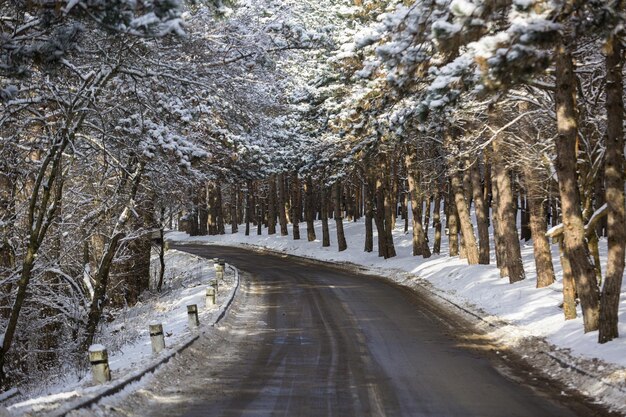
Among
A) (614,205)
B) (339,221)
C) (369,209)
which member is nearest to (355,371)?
(614,205)

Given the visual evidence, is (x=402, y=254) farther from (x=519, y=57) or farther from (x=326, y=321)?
(x=519, y=57)

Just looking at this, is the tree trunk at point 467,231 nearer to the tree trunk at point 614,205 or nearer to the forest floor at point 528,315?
the forest floor at point 528,315

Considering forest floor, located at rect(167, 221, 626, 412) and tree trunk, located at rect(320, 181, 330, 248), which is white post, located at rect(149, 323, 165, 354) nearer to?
forest floor, located at rect(167, 221, 626, 412)

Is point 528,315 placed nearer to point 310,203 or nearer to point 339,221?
point 339,221

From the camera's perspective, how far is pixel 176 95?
541 inches

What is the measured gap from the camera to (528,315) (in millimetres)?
15898

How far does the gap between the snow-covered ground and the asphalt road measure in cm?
76

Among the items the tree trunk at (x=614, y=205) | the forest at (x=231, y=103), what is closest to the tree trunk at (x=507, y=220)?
the forest at (x=231, y=103)

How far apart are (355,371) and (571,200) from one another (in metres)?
5.47

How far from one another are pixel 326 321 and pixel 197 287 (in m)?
10.2

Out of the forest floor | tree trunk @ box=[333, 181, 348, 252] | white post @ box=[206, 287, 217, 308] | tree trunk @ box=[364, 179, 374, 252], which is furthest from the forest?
tree trunk @ box=[333, 181, 348, 252]

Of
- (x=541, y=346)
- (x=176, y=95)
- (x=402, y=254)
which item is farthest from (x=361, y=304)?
(x=402, y=254)

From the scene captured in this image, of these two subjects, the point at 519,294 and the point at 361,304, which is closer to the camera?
the point at 519,294

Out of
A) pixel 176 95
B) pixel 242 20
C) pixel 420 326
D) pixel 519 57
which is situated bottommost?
pixel 420 326
